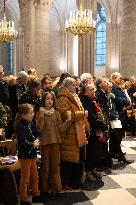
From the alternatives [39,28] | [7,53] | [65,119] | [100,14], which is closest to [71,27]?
[39,28]

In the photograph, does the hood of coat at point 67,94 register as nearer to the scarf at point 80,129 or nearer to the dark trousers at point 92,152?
the scarf at point 80,129

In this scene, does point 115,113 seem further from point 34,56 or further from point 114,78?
point 34,56

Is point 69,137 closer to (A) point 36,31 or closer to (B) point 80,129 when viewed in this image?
(B) point 80,129

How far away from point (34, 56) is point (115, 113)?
871 cm

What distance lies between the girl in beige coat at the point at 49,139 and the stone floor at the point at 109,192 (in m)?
0.31

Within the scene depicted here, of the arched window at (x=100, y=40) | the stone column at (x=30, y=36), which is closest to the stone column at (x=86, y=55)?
the stone column at (x=30, y=36)

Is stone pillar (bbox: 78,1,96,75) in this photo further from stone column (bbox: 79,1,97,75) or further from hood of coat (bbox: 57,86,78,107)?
hood of coat (bbox: 57,86,78,107)

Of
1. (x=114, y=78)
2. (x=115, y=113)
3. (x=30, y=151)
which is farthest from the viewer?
(x=114, y=78)

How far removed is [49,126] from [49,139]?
0.64 ft

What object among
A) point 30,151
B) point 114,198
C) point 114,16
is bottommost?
point 114,198

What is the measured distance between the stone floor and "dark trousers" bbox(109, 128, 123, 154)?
0.59 metres

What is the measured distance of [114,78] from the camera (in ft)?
30.2

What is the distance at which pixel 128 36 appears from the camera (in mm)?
12953

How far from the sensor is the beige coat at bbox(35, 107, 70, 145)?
6250 millimetres
